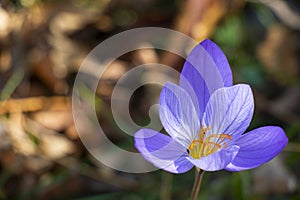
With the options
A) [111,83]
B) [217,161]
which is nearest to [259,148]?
[217,161]

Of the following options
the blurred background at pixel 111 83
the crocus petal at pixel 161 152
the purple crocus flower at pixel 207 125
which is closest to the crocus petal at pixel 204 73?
the purple crocus flower at pixel 207 125

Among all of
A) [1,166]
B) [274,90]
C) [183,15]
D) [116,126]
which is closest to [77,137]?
[116,126]

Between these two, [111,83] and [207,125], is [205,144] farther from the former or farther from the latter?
[111,83]

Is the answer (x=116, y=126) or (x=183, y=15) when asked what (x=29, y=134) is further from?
(x=183, y=15)

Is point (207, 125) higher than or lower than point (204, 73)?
lower

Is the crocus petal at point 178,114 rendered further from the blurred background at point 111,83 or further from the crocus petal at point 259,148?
the blurred background at point 111,83

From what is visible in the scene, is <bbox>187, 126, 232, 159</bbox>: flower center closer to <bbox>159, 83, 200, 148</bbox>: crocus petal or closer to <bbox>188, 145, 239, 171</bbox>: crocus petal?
<bbox>159, 83, 200, 148</bbox>: crocus petal
